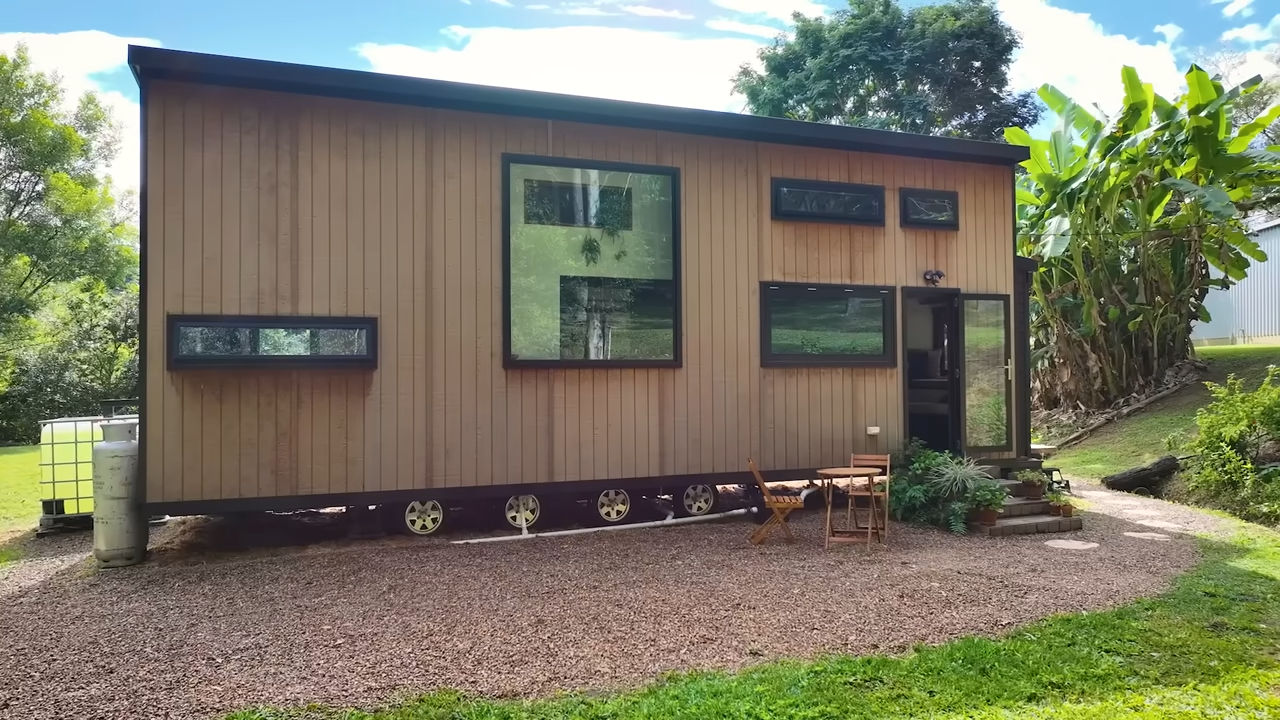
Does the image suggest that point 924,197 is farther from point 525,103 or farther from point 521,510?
point 521,510

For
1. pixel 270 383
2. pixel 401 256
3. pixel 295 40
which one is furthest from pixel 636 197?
pixel 295 40

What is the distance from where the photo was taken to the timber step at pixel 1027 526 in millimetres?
5934

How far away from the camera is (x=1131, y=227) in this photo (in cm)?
1053

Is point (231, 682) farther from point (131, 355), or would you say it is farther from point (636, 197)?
point (131, 355)

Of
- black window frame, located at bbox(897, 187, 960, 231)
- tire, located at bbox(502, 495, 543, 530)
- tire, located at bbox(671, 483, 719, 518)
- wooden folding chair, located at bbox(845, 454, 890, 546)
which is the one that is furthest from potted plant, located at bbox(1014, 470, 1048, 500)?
tire, located at bbox(502, 495, 543, 530)

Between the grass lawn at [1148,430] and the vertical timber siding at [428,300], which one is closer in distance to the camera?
the vertical timber siding at [428,300]

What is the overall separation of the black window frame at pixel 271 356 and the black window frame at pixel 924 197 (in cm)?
490

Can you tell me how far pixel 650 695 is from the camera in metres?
2.84

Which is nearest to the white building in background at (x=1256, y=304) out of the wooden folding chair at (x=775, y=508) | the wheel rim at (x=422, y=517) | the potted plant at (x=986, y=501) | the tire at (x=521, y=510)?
the potted plant at (x=986, y=501)

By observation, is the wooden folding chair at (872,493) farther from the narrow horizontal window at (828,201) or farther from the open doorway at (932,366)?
the narrow horizontal window at (828,201)

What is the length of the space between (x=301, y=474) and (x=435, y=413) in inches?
40.5

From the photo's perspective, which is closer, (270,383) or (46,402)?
(270,383)

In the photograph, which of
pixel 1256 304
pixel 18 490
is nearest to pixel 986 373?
pixel 18 490

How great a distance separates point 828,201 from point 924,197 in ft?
3.48
